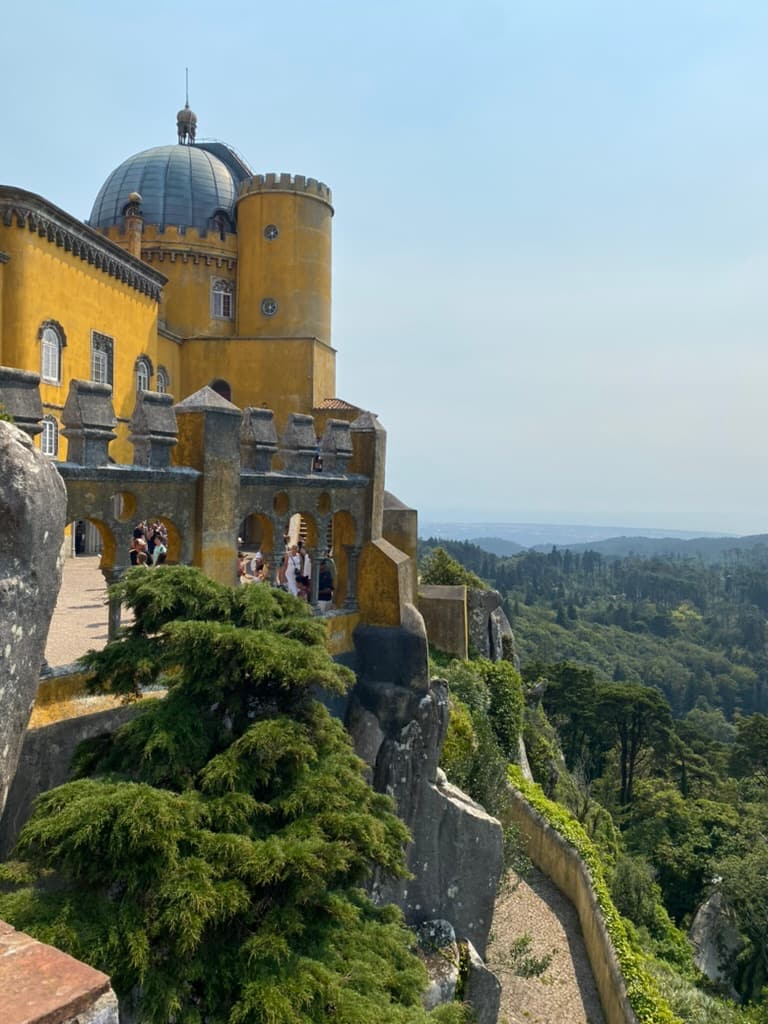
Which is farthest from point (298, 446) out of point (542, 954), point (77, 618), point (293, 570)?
point (542, 954)

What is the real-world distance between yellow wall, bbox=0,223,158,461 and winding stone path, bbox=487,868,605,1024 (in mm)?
16732

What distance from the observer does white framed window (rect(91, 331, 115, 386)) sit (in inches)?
916

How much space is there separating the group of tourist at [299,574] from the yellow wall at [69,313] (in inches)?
292

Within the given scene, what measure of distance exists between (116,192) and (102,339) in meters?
11.1

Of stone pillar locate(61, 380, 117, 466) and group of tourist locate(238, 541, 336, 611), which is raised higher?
stone pillar locate(61, 380, 117, 466)

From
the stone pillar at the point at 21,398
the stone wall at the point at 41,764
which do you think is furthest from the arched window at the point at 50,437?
the stone wall at the point at 41,764

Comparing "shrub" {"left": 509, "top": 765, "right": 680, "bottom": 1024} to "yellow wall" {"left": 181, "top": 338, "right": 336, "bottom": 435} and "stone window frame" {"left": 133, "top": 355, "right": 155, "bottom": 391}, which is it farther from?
"stone window frame" {"left": 133, "top": 355, "right": 155, "bottom": 391}

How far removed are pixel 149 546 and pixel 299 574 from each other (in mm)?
3566

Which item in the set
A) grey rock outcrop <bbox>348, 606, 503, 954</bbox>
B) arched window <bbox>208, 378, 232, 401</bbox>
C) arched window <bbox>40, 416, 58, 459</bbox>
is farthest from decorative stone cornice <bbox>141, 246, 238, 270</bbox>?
grey rock outcrop <bbox>348, 606, 503, 954</bbox>

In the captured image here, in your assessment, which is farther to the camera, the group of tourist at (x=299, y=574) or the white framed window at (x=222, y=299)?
the white framed window at (x=222, y=299)

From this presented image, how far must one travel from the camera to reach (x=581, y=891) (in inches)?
658

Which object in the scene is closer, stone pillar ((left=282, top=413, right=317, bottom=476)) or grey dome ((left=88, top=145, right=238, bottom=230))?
stone pillar ((left=282, top=413, right=317, bottom=476))

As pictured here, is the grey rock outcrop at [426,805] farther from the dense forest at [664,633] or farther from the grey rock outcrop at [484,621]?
the dense forest at [664,633]

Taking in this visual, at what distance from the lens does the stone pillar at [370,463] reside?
47.0ft
